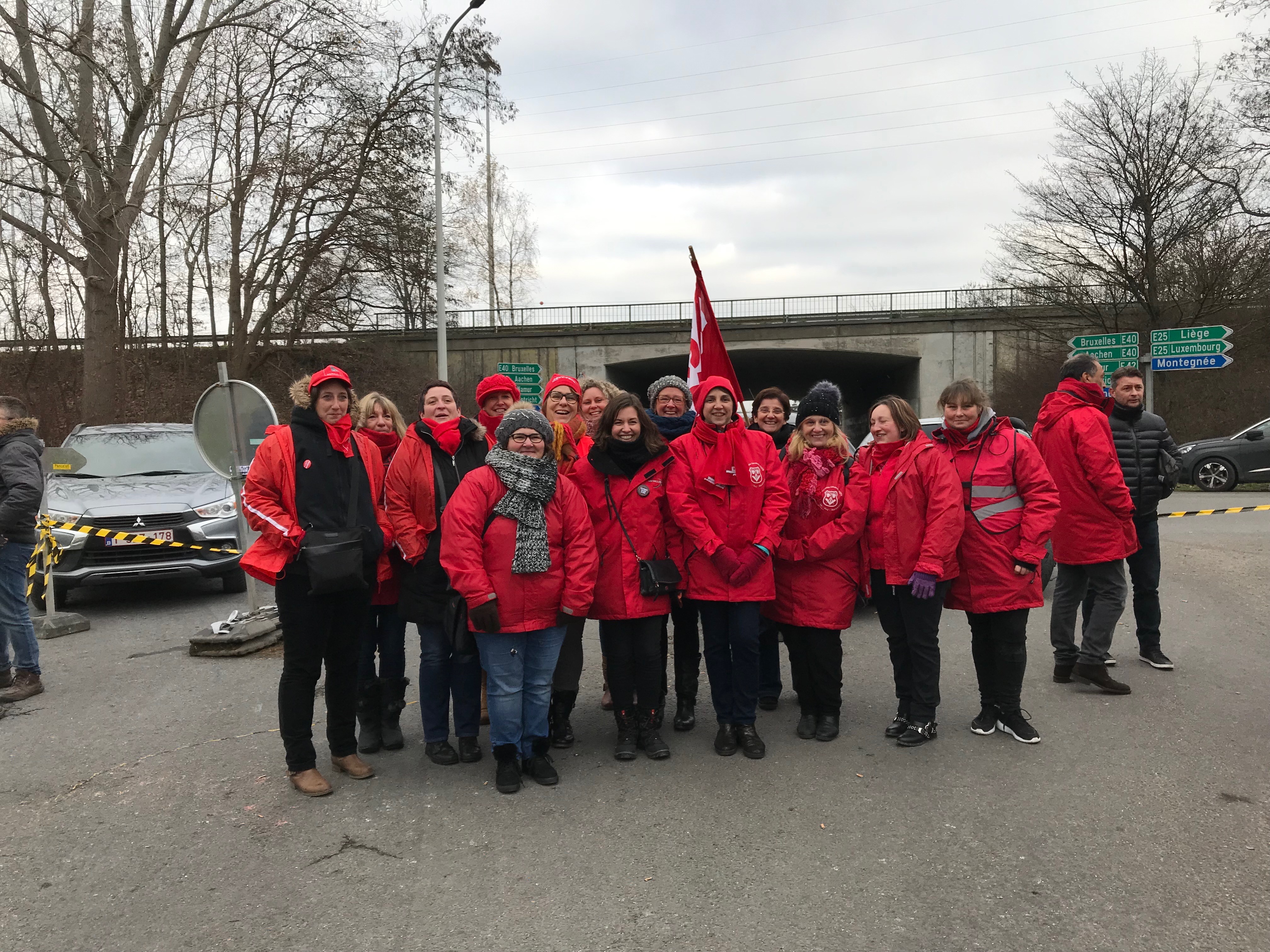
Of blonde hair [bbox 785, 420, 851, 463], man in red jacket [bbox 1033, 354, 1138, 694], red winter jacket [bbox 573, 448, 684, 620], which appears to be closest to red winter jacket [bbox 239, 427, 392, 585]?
red winter jacket [bbox 573, 448, 684, 620]

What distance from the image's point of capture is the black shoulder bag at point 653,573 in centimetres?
452

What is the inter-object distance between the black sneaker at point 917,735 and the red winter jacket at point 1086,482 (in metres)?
1.67

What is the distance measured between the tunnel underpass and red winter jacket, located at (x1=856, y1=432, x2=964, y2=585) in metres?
25.9

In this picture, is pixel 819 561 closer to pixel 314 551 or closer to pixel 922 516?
pixel 922 516

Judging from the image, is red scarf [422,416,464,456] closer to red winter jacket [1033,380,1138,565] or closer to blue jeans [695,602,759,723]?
blue jeans [695,602,759,723]

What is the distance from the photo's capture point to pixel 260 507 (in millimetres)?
4156

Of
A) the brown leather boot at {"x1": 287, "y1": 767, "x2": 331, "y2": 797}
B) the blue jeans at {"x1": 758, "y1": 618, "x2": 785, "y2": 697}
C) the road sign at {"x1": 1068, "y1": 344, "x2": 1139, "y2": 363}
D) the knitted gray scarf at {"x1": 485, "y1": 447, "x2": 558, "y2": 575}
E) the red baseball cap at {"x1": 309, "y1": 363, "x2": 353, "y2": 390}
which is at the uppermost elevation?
the road sign at {"x1": 1068, "y1": 344, "x2": 1139, "y2": 363}

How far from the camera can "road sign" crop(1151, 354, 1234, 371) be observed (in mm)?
18266

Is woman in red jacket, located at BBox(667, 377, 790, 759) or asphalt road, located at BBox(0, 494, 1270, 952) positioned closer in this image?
asphalt road, located at BBox(0, 494, 1270, 952)

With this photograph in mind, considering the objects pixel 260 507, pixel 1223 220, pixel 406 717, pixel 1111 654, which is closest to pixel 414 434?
pixel 260 507

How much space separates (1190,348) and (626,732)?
1836 centimetres

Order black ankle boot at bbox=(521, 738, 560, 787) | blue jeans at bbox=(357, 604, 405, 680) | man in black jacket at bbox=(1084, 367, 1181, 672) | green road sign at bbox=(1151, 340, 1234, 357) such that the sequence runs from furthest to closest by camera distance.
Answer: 1. green road sign at bbox=(1151, 340, 1234, 357)
2. man in black jacket at bbox=(1084, 367, 1181, 672)
3. blue jeans at bbox=(357, 604, 405, 680)
4. black ankle boot at bbox=(521, 738, 560, 787)

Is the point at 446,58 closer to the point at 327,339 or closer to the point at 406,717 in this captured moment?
the point at 327,339

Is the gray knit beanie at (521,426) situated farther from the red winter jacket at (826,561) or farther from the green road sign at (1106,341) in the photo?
the green road sign at (1106,341)
